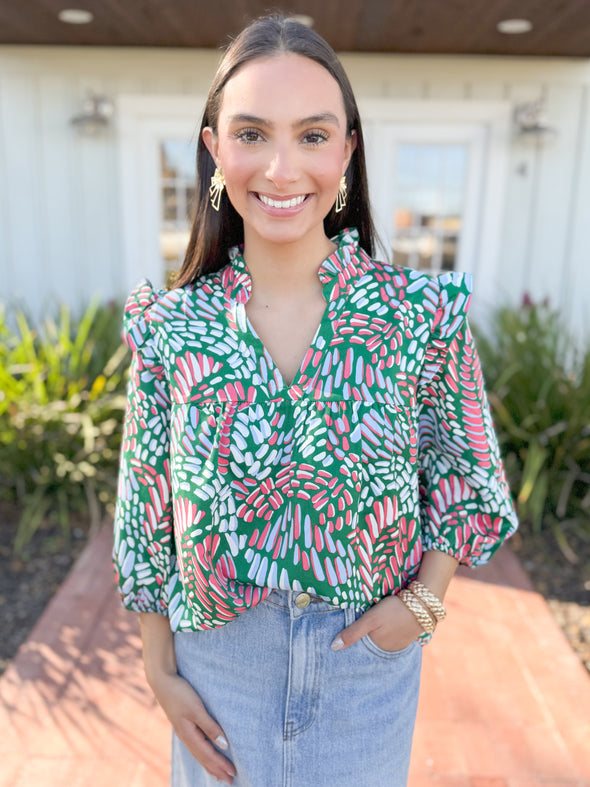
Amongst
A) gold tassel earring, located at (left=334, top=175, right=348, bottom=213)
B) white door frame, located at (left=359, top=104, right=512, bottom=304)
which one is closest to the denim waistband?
gold tassel earring, located at (left=334, top=175, right=348, bottom=213)

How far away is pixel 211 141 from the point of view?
1.20 meters

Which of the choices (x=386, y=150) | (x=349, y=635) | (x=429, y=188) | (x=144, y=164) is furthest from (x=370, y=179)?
(x=349, y=635)

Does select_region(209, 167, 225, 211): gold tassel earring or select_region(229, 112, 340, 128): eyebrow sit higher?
select_region(229, 112, 340, 128): eyebrow

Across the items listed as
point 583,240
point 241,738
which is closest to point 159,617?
point 241,738

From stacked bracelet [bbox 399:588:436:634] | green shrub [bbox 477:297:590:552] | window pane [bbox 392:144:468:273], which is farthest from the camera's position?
window pane [bbox 392:144:468:273]

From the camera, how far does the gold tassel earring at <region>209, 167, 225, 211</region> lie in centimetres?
121

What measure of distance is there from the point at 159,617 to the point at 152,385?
0.43 meters

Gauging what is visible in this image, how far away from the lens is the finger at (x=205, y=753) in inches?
44.8

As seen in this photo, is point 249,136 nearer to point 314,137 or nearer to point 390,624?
point 314,137

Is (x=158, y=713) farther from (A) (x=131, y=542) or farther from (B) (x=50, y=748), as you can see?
(A) (x=131, y=542)

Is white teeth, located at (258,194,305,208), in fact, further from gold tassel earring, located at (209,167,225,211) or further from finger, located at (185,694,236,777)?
finger, located at (185,694,236,777)

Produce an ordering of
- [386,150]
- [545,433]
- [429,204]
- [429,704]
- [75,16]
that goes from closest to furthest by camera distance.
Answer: [429,704] → [545,433] → [75,16] → [386,150] → [429,204]

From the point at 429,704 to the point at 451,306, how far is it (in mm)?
1791

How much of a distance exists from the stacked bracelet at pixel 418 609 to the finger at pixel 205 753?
0.41 meters
